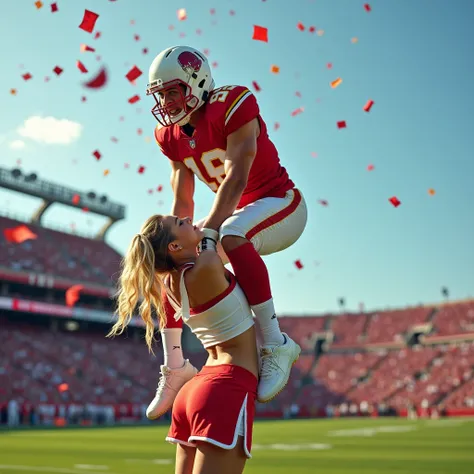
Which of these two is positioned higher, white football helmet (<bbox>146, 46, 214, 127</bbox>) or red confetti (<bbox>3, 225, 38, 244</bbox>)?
red confetti (<bbox>3, 225, 38, 244</bbox>)

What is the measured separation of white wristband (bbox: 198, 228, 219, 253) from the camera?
3.86m

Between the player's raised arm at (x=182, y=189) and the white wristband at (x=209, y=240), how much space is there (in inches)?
35.9

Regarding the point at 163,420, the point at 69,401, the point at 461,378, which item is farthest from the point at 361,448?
the point at 461,378

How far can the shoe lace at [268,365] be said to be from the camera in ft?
12.9

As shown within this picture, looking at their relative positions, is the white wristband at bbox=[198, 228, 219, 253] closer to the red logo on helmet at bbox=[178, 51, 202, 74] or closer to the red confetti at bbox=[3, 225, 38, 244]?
the red logo on helmet at bbox=[178, 51, 202, 74]

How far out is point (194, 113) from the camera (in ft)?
14.4

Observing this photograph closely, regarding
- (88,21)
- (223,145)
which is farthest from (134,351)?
(223,145)

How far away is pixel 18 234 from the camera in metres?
42.2

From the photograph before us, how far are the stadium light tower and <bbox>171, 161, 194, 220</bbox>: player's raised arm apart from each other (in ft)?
117

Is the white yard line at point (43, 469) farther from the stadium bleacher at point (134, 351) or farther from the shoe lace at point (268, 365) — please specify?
the stadium bleacher at point (134, 351)

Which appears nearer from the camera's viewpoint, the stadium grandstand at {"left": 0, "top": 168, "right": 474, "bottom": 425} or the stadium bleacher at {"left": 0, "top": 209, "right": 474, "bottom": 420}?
the stadium grandstand at {"left": 0, "top": 168, "right": 474, "bottom": 425}

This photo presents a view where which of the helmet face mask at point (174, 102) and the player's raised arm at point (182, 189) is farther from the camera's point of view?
the player's raised arm at point (182, 189)

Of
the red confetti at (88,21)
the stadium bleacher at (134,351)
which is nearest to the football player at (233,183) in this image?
the red confetti at (88,21)

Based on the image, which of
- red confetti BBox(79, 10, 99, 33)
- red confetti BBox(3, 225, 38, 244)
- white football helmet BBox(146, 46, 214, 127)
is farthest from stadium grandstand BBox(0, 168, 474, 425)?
white football helmet BBox(146, 46, 214, 127)
